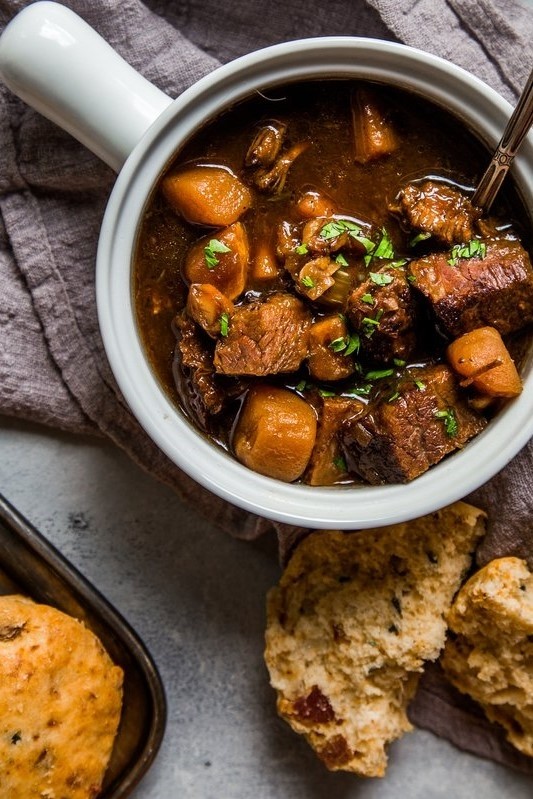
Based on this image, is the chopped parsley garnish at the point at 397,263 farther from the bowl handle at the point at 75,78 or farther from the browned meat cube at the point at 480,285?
the bowl handle at the point at 75,78

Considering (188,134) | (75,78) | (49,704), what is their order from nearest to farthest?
(75,78) → (188,134) → (49,704)

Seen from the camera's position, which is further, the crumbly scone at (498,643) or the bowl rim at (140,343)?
the crumbly scone at (498,643)

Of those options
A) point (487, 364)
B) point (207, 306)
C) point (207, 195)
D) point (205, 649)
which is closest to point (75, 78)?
point (207, 195)

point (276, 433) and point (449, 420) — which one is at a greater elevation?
point (449, 420)

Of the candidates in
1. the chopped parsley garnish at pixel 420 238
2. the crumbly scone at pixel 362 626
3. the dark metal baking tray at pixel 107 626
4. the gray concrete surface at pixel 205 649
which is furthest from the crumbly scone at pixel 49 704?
the chopped parsley garnish at pixel 420 238

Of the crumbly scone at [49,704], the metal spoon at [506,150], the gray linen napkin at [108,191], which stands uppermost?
the metal spoon at [506,150]

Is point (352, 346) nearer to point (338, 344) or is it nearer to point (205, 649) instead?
point (338, 344)
